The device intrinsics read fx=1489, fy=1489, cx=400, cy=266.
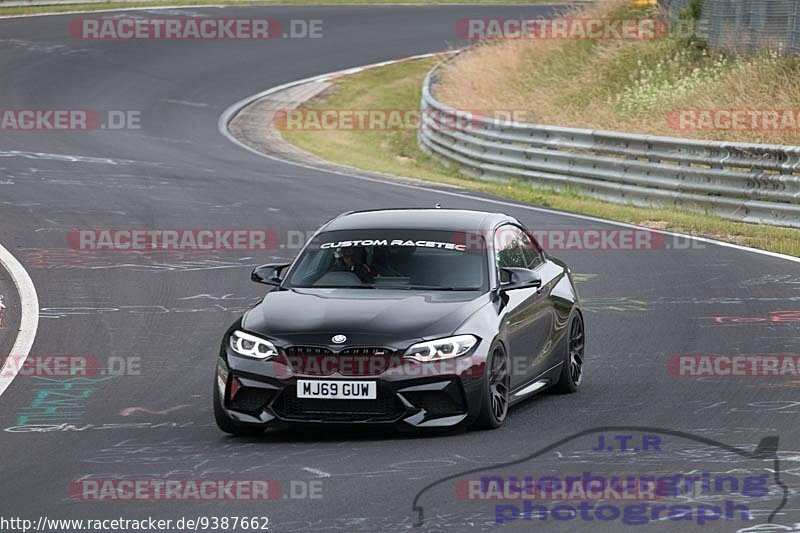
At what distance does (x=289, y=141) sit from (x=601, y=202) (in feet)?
33.7

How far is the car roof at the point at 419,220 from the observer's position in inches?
429

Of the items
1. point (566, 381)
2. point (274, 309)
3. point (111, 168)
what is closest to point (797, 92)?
point (111, 168)

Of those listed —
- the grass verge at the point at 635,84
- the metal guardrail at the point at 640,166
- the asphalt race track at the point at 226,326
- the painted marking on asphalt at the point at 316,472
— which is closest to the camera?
the asphalt race track at the point at 226,326

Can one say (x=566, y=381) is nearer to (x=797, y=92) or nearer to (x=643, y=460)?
(x=643, y=460)

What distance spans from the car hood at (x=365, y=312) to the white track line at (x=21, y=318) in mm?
2612

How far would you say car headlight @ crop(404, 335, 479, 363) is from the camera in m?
9.38

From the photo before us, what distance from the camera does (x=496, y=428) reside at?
384 inches

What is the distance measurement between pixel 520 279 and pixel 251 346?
6.72 ft
